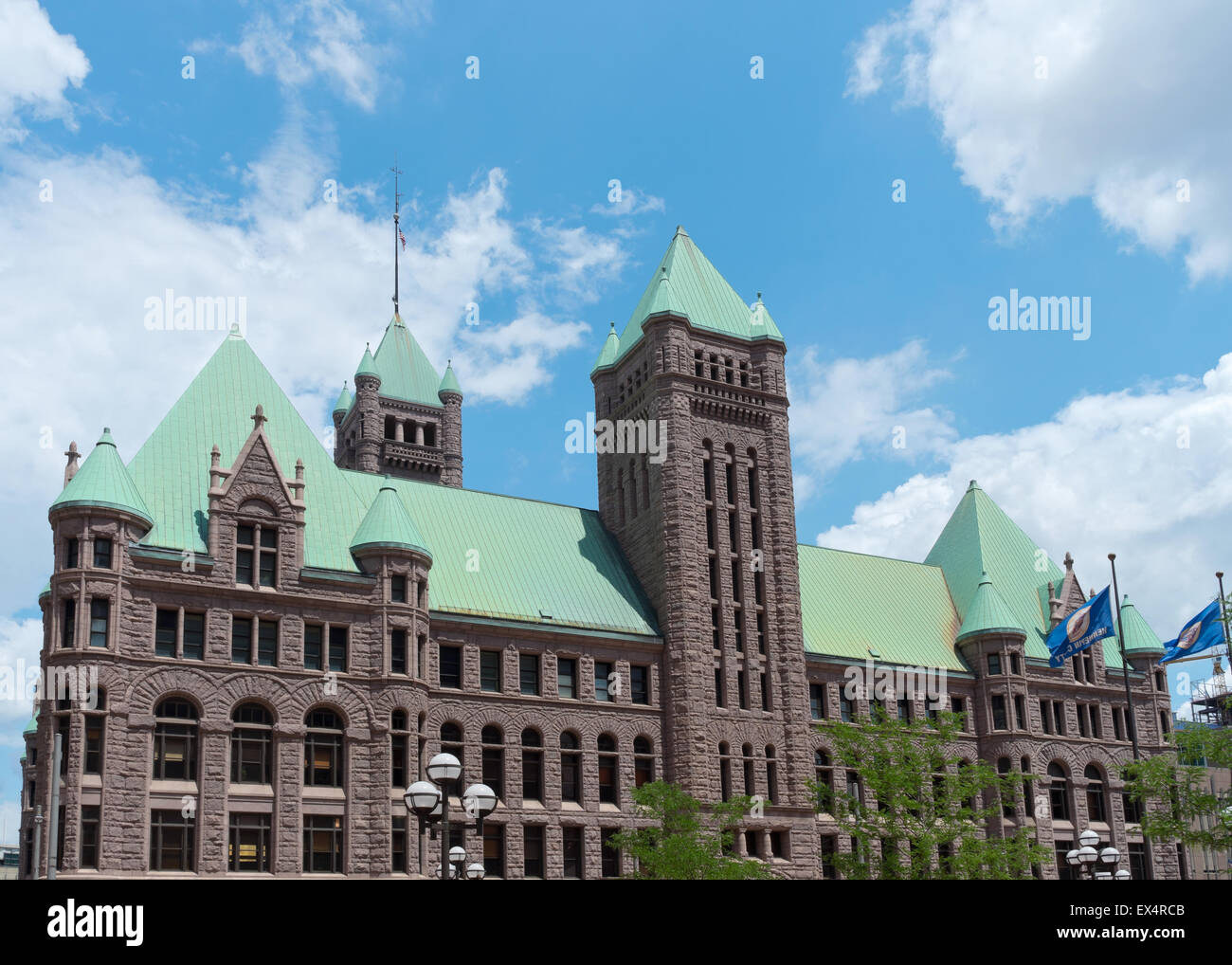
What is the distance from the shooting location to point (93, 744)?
46.1 metres

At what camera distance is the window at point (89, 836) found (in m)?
44.6

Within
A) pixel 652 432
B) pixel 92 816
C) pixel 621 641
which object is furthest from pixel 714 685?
pixel 92 816

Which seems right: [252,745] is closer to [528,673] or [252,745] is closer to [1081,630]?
[528,673]

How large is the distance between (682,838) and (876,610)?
26395 mm

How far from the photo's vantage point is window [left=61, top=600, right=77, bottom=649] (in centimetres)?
4681

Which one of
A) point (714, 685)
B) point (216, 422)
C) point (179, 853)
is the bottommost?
point (179, 853)

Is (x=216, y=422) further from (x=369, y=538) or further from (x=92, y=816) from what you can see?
(x=92, y=816)

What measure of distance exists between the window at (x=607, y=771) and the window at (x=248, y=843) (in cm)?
1572

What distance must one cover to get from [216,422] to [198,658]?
39.0 feet

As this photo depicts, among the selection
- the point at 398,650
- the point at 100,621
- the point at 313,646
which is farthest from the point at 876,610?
the point at 100,621

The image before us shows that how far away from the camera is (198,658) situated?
48.7m

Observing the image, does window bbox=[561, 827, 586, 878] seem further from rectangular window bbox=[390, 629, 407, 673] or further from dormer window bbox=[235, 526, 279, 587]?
dormer window bbox=[235, 526, 279, 587]

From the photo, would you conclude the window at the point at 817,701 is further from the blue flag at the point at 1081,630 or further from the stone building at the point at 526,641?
the blue flag at the point at 1081,630

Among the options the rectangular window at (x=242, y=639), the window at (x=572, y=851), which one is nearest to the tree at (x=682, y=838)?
the window at (x=572, y=851)
